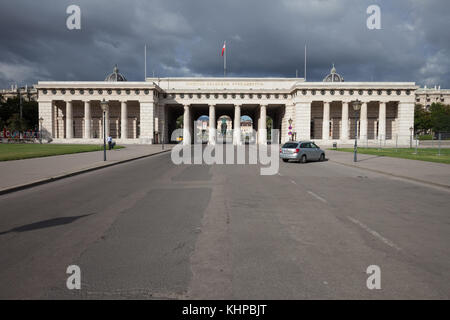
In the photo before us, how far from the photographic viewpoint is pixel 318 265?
394cm

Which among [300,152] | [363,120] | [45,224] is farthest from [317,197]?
[363,120]

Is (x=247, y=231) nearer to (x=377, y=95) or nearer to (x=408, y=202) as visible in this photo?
(x=408, y=202)

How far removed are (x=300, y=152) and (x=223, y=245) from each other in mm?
17534

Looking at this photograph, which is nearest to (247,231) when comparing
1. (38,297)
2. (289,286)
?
(289,286)

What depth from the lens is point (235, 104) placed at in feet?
202

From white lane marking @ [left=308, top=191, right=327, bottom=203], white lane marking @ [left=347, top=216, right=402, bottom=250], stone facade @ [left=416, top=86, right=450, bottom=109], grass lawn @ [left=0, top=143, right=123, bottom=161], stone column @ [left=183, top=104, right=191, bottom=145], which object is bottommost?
white lane marking @ [left=347, top=216, right=402, bottom=250]

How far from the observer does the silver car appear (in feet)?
68.9

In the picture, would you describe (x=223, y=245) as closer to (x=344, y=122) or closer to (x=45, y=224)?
(x=45, y=224)

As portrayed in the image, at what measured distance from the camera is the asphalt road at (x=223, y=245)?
11.0ft

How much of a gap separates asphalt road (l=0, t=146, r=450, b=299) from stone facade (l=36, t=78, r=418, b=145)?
4788cm

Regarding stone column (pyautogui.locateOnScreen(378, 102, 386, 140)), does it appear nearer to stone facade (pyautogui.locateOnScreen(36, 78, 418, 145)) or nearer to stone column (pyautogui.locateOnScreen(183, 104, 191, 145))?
stone facade (pyautogui.locateOnScreen(36, 78, 418, 145))

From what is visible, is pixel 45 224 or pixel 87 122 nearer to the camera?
pixel 45 224

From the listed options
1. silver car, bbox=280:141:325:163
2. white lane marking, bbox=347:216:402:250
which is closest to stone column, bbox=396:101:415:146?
silver car, bbox=280:141:325:163
